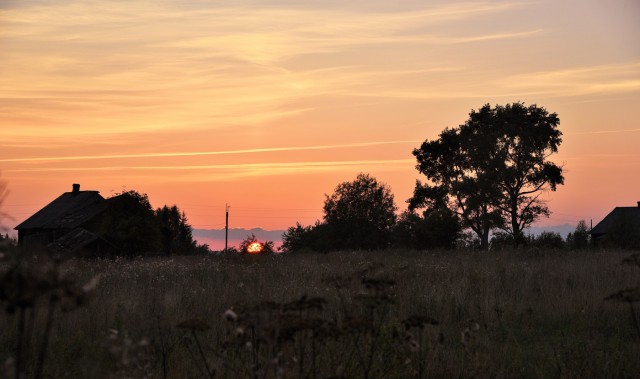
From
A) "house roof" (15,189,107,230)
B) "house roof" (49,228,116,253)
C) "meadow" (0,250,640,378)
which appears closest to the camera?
"meadow" (0,250,640,378)

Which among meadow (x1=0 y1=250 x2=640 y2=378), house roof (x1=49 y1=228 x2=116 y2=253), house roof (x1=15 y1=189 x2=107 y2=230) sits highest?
house roof (x1=15 y1=189 x2=107 y2=230)

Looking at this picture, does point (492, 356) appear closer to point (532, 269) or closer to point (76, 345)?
point (76, 345)

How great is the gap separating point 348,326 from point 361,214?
7575cm

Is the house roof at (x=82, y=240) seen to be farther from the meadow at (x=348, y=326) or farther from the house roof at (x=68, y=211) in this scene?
the meadow at (x=348, y=326)

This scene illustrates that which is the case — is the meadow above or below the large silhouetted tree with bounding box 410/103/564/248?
below

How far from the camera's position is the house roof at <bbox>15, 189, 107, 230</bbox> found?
61.1 metres

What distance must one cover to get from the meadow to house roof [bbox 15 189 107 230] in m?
46.5

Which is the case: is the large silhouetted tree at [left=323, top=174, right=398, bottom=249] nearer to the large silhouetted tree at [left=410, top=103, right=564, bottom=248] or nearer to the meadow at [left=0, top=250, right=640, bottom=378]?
the large silhouetted tree at [left=410, top=103, right=564, bottom=248]

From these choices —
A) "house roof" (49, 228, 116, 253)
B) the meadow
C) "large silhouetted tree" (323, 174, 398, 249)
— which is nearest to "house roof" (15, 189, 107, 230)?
"house roof" (49, 228, 116, 253)

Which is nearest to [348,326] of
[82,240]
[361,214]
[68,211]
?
[82,240]

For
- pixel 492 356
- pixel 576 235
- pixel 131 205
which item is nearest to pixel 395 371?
pixel 492 356

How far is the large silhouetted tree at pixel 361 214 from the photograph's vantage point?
76.0 meters

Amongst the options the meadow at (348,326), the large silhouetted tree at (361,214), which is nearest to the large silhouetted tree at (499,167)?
the large silhouetted tree at (361,214)

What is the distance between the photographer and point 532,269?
16938mm
